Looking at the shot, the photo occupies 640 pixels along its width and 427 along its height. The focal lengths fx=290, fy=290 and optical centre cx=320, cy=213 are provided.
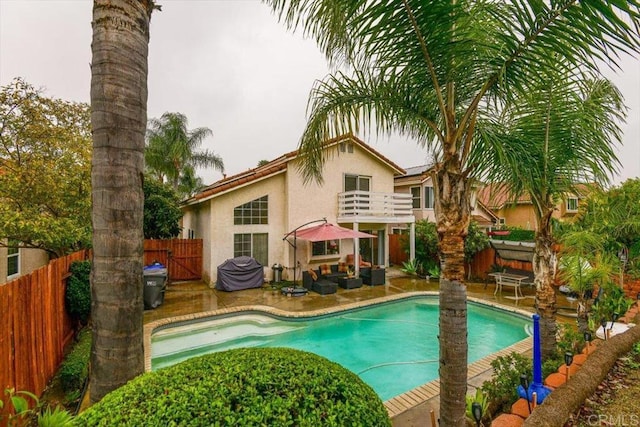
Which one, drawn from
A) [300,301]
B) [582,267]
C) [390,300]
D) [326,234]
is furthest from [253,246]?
[582,267]

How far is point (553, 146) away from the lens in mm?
4945

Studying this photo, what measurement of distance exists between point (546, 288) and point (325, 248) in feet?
38.1

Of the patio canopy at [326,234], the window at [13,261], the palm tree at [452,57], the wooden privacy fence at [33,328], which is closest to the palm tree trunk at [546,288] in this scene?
the palm tree at [452,57]

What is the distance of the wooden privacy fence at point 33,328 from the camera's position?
380cm

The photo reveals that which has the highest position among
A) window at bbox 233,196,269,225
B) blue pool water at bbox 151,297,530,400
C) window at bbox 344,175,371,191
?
window at bbox 344,175,371,191

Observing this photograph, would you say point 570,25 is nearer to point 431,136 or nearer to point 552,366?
point 431,136

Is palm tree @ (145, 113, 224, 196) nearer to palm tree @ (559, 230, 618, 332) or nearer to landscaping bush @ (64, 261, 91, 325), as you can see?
landscaping bush @ (64, 261, 91, 325)

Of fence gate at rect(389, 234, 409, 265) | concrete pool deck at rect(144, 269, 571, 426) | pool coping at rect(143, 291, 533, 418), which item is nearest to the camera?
pool coping at rect(143, 291, 533, 418)

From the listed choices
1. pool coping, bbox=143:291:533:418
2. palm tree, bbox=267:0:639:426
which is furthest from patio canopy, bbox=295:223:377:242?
palm tree, bbox=267:0:639:426

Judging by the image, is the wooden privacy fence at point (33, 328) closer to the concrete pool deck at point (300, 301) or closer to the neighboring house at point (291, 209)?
the concrete pool deck at point (300, 301)

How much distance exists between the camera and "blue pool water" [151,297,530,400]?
24.1 feet

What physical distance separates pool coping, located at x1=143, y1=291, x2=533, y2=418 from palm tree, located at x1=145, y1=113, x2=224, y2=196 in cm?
2045

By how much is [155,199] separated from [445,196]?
15.0 m

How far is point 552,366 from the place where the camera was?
4.68m
